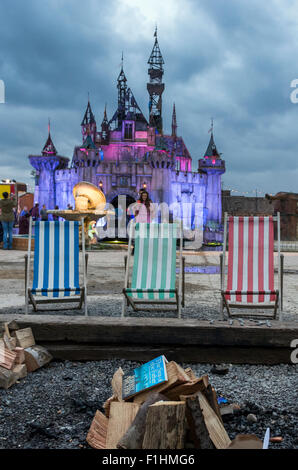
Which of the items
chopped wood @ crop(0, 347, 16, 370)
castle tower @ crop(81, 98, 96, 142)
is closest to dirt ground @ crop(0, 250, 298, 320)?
chopped wood @ crop(0, 347, 16, 370)

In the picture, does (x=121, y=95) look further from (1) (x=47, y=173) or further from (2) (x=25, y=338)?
(2) (x=25, y=338)

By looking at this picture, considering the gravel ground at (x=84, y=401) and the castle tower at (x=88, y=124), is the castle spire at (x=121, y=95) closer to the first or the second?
the castle tower at (x=88, y=124)

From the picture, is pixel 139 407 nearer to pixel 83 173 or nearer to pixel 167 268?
pixel 167 268

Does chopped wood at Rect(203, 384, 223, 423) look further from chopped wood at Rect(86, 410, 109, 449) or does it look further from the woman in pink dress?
the woman in pink dress

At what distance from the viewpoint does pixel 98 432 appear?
196cm

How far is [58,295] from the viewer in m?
3.93

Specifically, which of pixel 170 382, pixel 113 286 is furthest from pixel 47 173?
pixel 170 382

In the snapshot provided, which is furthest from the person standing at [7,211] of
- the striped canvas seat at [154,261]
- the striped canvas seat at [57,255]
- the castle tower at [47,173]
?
the castle tower at [47,173]

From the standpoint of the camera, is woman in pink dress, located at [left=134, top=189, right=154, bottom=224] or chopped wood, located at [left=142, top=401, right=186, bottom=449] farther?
woman in pink dress, located at [left=134, top=189, right=154, bottom=224]

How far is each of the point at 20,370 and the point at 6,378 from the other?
0.16m

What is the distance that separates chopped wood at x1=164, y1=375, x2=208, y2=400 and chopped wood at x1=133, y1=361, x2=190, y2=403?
0.9 inches

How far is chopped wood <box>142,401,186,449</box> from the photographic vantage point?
1.75m

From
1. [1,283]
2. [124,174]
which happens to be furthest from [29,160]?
[1,283]
